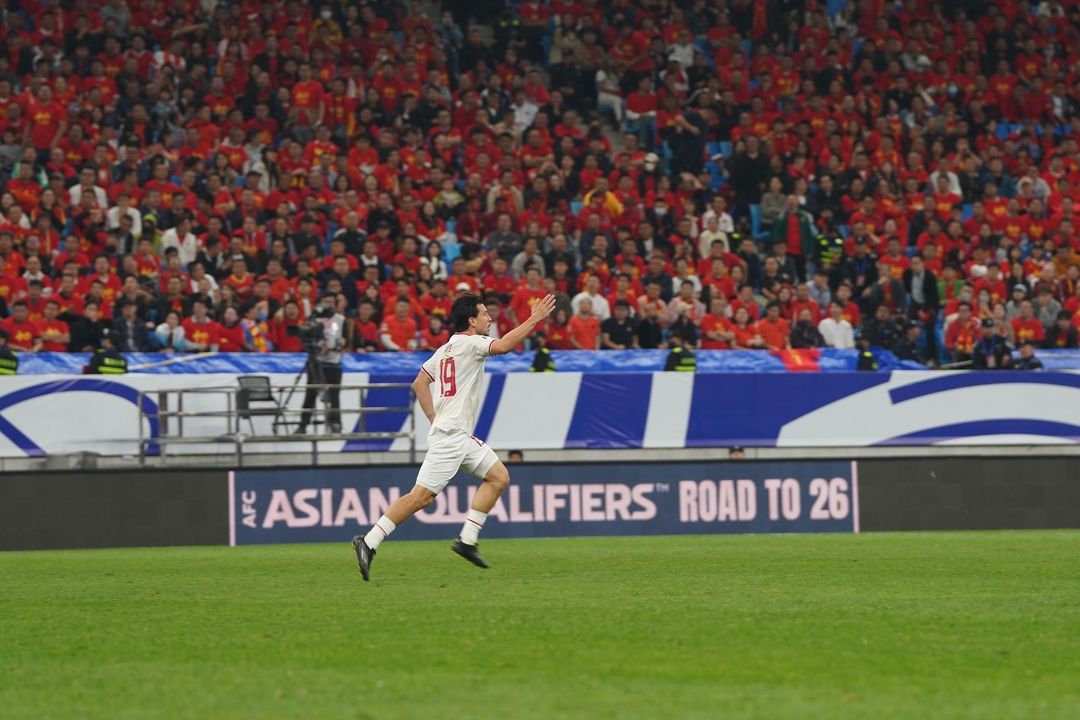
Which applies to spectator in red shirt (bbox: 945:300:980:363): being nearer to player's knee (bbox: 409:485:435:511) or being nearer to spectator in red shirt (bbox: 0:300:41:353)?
spectator in red shirt (bbox: 0:300:41:353)

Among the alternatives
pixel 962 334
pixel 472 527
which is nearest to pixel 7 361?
pixel 472 527

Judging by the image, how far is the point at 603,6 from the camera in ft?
103

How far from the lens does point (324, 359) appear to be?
19406 millimetres

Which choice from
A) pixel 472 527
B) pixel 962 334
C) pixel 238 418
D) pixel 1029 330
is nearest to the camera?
pixel 472 527

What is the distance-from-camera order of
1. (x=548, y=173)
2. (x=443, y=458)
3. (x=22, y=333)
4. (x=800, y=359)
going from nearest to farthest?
(x=443, y=458) → (x=22, y=333) → (x=800, y=359) → (x=548, y=173)

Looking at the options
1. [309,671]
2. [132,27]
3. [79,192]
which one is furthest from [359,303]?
[309,671]

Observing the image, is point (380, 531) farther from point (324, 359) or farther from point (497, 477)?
point (324, 359)

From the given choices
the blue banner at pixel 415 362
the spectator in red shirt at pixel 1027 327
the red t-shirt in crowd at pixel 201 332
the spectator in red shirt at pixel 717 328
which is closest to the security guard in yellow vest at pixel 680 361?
the blue banner at pixel 415 362

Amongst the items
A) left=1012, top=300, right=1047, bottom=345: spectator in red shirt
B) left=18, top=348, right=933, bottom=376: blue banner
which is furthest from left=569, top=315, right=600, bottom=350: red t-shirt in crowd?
left=1012, top=300, right=1047, bottom=345: spectator in red shirt

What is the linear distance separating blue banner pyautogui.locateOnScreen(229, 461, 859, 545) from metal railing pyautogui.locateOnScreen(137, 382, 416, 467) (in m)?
0.60

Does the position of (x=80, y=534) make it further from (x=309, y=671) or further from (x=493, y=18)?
(x=493, y=18)

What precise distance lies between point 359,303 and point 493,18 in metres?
9.86

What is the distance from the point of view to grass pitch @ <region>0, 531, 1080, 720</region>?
6508 mm

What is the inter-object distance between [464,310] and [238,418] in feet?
24.0
